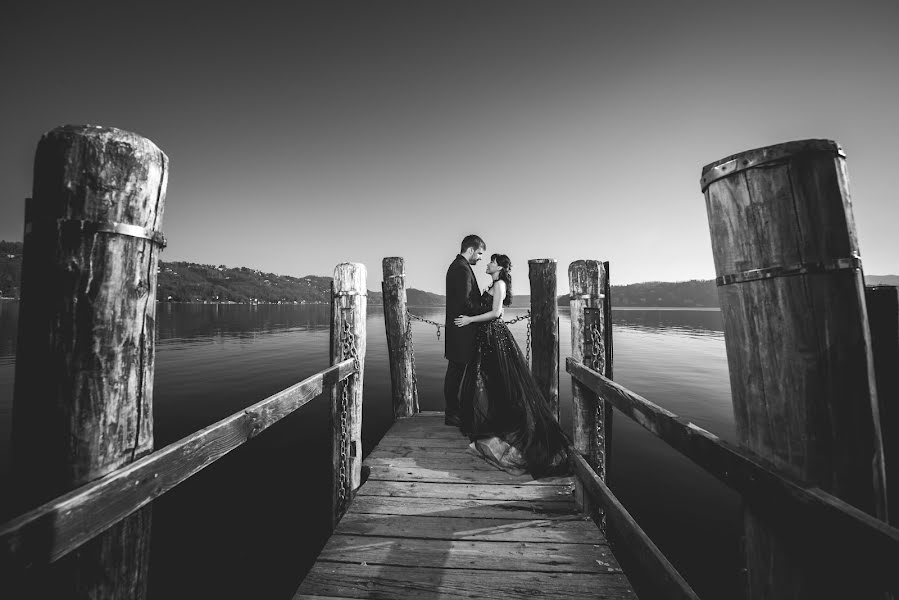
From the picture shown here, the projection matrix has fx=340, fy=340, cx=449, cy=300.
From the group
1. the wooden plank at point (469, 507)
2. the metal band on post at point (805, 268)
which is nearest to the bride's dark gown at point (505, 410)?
the wooden plank at point (469, 507)

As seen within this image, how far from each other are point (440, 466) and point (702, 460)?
3139 millimetres

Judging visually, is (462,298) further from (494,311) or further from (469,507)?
(469,507)

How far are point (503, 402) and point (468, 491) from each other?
1.22 meters

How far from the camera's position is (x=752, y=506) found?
1225 mm

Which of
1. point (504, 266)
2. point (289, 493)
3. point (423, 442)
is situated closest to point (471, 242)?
point (504, 266)

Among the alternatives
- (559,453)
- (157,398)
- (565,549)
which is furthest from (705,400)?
(157,398)

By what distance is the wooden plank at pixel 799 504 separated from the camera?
827mm

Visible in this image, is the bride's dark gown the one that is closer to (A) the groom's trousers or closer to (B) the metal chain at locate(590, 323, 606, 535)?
(A) the groom's trousers

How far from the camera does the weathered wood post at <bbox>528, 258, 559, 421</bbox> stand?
536cm

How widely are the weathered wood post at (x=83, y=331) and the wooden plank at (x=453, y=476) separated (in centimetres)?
261

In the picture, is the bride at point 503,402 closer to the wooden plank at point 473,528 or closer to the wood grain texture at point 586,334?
the wood grain texture at point 586,334

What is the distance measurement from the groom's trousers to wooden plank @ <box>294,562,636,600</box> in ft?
8.64

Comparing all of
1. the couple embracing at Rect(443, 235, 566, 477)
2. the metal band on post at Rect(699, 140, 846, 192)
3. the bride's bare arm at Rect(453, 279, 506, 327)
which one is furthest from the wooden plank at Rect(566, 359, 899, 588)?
the bride's bare arm at Rect(453, 279, 506, 327)

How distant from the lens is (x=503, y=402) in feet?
14.4
